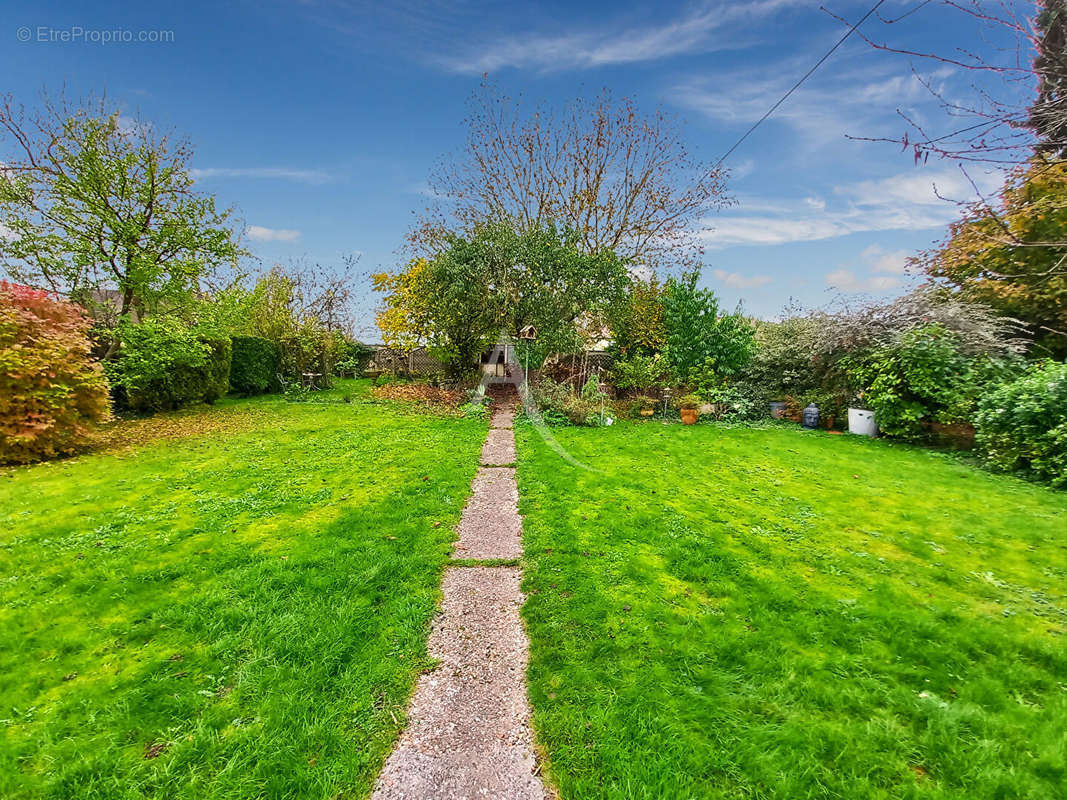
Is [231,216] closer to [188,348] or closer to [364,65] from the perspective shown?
[188,348]

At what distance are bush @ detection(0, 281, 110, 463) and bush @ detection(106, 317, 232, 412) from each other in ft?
5.82

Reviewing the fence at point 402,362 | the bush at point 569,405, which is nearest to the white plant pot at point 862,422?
the bush at point 569,405

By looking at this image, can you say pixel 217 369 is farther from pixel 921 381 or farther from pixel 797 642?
pixel 921 381

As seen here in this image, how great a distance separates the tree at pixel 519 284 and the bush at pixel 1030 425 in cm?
791

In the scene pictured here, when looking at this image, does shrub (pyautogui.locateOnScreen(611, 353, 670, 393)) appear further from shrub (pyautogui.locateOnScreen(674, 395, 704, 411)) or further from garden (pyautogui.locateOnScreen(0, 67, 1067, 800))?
shrub (pyautogui.locateOnScreen(674, 395, 704, 411))

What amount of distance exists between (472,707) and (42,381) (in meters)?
8.25

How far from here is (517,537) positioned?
407 centimetres

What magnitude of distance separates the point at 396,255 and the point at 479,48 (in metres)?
7.60

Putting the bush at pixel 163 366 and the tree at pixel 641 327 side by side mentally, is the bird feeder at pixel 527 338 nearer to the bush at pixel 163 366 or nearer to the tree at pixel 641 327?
the tree at pixel 641 327

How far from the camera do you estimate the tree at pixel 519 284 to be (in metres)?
11.0

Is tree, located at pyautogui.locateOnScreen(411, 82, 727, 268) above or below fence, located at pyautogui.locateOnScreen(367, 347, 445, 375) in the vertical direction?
above

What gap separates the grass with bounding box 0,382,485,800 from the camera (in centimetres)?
173

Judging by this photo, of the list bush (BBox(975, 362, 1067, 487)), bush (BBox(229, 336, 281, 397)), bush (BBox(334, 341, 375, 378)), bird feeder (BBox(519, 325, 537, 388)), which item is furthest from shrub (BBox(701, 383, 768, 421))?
bush (BBox(334, 341, 375, 378))

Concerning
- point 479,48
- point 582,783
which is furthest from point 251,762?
point 479,48
